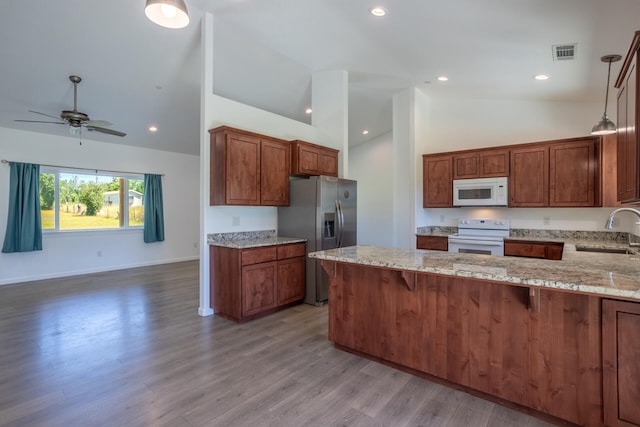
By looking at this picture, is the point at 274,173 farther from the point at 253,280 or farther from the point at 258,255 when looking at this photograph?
the point at 253,280

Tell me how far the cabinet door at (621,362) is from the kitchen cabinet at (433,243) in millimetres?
3423

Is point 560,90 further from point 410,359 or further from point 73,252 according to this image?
point 73,252

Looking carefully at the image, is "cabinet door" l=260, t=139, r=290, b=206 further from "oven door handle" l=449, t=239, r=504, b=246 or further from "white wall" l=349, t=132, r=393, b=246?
"white wall" l=349, t=132, r=393, b=246

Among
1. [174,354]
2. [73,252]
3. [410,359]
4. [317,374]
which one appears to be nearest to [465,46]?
[410,359]

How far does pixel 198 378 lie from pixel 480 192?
4606 mm

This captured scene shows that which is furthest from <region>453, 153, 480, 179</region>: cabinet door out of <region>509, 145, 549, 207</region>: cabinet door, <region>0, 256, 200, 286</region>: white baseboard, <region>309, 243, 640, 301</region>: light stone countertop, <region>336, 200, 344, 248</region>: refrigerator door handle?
<region>0, 256, 200, 286</region>: white baseboard

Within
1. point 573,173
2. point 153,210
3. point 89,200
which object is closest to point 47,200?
point 89,200

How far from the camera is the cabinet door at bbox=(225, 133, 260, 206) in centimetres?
379

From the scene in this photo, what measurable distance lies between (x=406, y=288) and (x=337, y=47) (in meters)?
3.32

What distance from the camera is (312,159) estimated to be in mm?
4754

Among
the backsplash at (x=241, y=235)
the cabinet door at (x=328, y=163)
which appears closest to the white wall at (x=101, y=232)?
the backsplash at (x=241, y=235)

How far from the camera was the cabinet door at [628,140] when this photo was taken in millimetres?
1697

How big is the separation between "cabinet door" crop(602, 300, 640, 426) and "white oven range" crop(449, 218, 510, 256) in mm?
3082

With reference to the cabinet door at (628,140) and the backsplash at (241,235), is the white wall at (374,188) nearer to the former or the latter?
the backsplash at (241,235)
